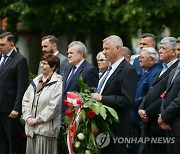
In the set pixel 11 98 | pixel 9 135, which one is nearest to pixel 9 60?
pixel 11 98

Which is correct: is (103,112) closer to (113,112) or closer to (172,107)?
(113,112)

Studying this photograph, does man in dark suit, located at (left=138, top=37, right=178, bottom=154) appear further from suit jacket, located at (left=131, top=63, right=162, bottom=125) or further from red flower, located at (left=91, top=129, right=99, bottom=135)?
red flower, located at (left=91, top=129, right=99, bottom=135)

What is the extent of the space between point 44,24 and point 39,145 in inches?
370

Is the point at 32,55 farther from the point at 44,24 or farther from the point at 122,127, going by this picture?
the point at 122,127

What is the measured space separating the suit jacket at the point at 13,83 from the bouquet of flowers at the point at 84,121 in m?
1.69

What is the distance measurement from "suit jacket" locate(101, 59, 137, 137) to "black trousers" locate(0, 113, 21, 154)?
216cm

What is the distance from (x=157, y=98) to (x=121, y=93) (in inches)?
27.1

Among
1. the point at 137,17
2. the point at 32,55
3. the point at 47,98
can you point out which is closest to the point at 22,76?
the point at 47,98

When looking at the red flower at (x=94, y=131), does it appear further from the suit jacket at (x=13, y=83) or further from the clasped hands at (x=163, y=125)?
the suit jacket at (x=13, y=83)

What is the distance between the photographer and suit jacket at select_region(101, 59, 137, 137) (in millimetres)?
9500

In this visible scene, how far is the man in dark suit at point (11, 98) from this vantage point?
437 inches

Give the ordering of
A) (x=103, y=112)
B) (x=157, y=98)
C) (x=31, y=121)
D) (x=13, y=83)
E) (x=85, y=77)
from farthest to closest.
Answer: (x=13, y=83)
(x=85, y=77)
(x=31, y=121)
(x=157, y=98)
(x=103, y=112)

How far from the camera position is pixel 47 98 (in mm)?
10211

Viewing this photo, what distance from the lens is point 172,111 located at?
29.5 feet
